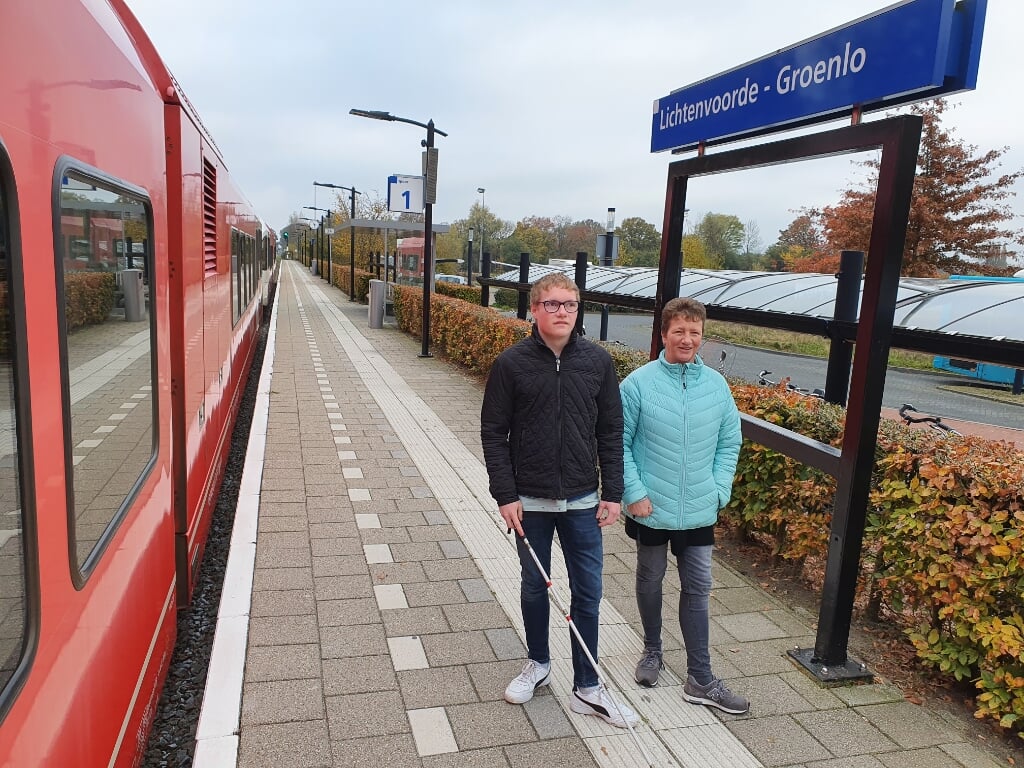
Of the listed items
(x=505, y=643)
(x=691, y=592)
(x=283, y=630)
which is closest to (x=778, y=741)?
(x=691, y=592)

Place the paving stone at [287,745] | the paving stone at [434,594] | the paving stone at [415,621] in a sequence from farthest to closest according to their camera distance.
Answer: the paving stone at [434,594], the paving stone at [415,621], the paving stone at [287,745]

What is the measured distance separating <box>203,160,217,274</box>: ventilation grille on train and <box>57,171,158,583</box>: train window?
6.84ft

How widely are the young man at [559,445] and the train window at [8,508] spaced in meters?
1.62

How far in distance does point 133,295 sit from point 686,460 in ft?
7.31

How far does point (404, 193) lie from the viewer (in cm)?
2298

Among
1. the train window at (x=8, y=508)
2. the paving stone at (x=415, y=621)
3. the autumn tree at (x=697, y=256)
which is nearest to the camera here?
the train window at (x=8, y=508)

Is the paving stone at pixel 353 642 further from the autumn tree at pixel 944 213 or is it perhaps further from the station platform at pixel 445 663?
the autumn tree at pixel 944 213

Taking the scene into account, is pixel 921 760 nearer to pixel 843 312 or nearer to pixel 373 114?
pixel 843 312

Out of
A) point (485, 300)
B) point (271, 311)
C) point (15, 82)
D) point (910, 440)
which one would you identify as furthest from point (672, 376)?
point (271, 311)

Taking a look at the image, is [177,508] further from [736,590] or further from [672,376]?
[736,590]

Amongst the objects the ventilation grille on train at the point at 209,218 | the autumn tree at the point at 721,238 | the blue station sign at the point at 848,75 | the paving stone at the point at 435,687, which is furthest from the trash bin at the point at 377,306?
the autumn tree at the point at 721,238

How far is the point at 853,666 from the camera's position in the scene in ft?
12.1

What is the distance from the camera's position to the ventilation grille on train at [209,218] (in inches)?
196

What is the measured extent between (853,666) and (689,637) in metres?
0.94
